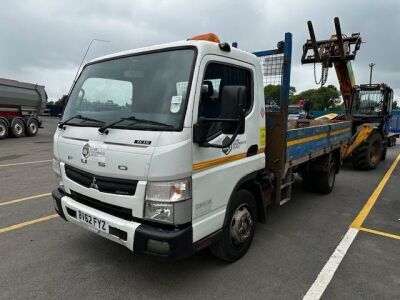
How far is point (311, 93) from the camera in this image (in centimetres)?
8625

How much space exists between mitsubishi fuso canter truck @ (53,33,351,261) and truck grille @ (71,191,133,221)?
0.01 meters

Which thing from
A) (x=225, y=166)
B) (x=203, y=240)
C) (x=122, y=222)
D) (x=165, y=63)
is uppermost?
(x=165, y=63)

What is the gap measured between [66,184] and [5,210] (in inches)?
96.4

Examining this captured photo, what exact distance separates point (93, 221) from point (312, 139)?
3.56 meters

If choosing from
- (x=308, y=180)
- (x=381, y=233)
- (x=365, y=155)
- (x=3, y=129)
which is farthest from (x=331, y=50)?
(x=3, y=129)

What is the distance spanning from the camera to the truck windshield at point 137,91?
2.80 meters

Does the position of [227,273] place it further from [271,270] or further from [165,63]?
[165,63]

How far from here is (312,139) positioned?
17.1 ft

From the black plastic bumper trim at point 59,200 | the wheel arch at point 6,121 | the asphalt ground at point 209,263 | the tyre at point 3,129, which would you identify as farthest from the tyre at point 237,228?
the wheel arch at point 6,121

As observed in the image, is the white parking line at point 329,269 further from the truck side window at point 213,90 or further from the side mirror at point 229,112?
the truck side window at point 213,90

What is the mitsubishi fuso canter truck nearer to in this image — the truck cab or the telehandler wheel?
the truck cab

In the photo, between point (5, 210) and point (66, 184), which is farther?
point (5, 210)

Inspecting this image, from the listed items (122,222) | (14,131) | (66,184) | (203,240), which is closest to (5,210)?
(66,184)

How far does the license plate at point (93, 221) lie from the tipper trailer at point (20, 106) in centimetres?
1558
